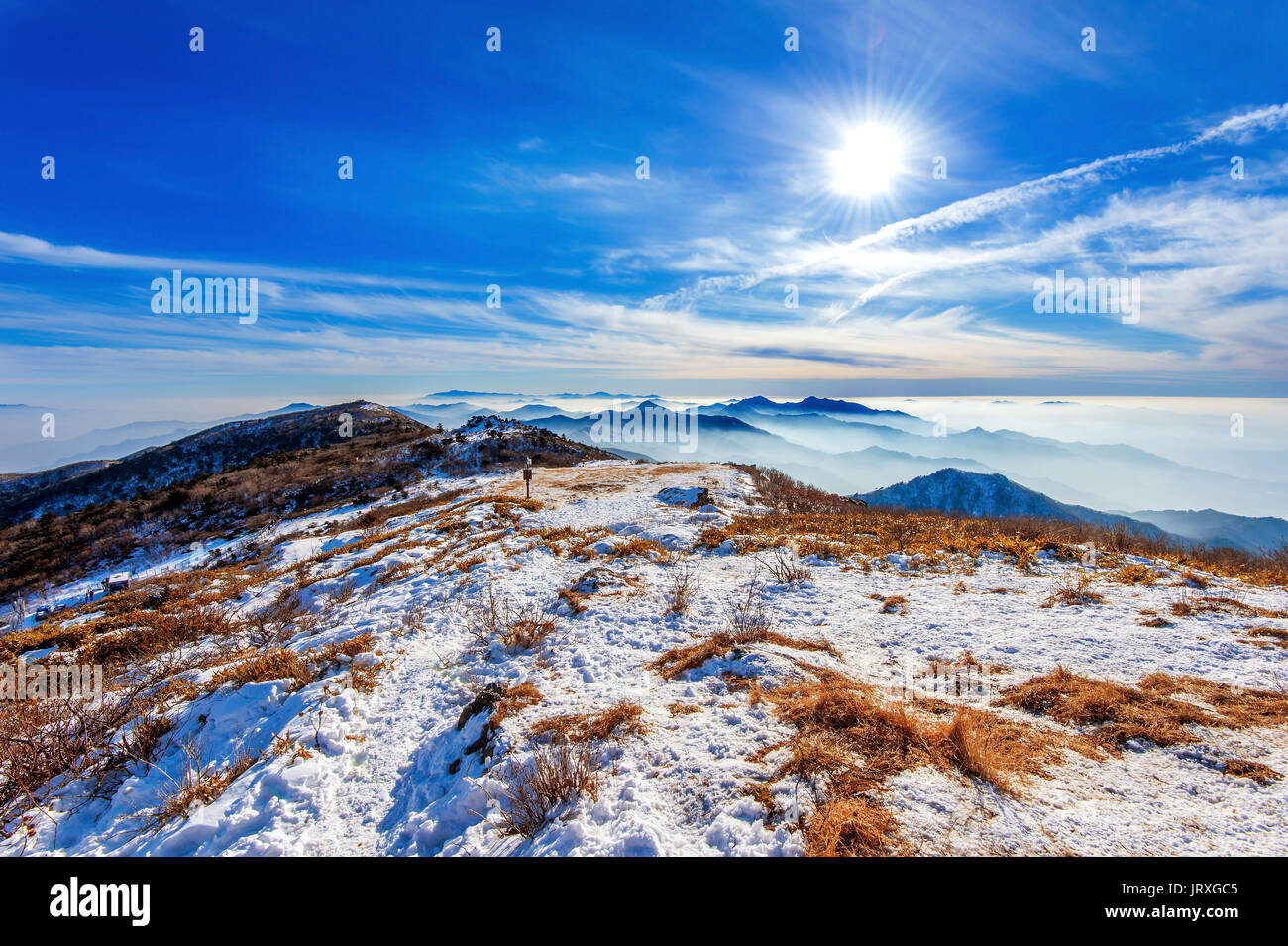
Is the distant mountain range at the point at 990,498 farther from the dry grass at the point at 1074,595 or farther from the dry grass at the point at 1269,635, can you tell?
the dry grass at the point at 1269,635

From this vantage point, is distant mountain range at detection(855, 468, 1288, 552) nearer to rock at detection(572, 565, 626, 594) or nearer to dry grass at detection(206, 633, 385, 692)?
rock at detection(572, 565, 626, 594)

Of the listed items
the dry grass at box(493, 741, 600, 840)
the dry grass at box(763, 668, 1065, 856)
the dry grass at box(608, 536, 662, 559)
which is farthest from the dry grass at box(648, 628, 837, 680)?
the dry grass at box(608, 536, 662, 559)

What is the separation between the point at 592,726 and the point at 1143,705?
17.9 feet

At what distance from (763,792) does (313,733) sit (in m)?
4.53

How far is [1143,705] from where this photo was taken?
4387 millimetres

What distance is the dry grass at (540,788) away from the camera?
3.31 meters

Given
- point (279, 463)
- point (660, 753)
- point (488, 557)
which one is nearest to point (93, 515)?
point (279, 463)

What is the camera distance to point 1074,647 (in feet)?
19.7

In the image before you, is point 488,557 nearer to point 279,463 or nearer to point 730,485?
point 730,485

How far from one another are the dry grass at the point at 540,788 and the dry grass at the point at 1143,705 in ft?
14.8

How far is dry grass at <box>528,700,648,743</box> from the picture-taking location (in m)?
4.32

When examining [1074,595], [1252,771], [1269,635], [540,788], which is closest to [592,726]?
[540,788]

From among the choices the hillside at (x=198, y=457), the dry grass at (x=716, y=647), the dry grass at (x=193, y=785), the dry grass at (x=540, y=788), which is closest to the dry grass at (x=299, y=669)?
the dry grass at (x=193, y=785)

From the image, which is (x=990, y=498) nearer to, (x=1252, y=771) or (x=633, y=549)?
(x=633, y=549)
